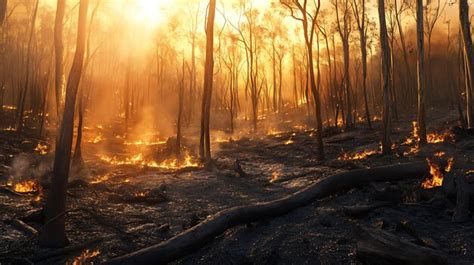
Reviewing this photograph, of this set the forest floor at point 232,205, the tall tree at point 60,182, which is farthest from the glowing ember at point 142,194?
the tall tree at point 60,182

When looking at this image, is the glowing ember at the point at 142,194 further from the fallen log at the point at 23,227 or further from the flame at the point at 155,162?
the flame at the point at 155,162

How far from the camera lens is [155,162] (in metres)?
20.5

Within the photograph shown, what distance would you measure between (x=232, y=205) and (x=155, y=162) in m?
11.7

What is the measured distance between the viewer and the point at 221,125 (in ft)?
147

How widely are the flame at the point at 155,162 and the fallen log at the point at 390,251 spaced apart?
45.4 feet

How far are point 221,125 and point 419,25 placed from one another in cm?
3110

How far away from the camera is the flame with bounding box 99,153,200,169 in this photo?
60.7 feet

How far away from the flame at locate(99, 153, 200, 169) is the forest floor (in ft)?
0.69

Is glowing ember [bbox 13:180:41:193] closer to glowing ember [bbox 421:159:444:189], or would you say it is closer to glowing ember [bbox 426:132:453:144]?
glowing ember [bbox 421:159:444:189]

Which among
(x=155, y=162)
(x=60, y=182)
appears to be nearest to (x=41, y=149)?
(x=155, y=162)

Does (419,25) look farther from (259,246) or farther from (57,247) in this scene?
(57,247)

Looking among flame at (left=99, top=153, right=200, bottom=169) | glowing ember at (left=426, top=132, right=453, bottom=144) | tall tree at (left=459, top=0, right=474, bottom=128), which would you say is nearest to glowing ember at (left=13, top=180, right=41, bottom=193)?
flame at (left=99, top=153, right=200, bottom=169)

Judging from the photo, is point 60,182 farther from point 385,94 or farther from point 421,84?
point 421,84

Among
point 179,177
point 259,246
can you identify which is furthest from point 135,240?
point 179,177
